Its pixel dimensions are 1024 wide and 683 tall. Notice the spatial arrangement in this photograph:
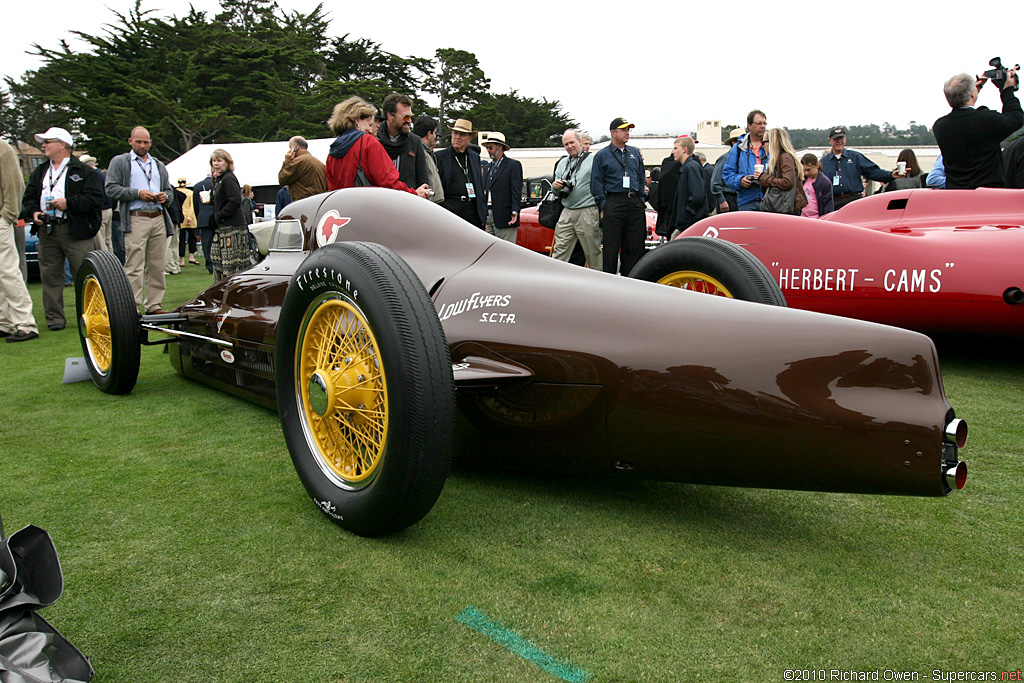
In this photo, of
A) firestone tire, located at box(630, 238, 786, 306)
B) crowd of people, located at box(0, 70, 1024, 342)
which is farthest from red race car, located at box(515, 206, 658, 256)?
firestone tire, located at box(630, 238, 786, 306)

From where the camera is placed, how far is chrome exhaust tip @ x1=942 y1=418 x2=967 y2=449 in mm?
2111

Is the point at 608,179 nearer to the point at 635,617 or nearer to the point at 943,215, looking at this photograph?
the point at 943,215

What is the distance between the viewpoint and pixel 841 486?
2252 millimetres

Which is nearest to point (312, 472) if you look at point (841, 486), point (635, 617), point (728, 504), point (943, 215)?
point (635, 617)

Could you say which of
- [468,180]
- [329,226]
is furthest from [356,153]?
[468,180]

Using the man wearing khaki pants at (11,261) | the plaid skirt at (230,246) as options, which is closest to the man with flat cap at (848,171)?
the plaid skirt at (230,246)

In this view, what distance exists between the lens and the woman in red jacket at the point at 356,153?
18.6 feet

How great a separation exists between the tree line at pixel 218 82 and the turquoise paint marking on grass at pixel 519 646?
4963cm

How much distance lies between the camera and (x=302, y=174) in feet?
23.3

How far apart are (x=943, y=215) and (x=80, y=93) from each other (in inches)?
2035

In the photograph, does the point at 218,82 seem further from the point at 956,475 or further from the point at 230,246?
the point at 956,475

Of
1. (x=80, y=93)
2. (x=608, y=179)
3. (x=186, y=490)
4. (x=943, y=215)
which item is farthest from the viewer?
(x=80, y=93)

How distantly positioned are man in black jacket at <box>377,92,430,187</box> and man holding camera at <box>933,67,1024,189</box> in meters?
4.31

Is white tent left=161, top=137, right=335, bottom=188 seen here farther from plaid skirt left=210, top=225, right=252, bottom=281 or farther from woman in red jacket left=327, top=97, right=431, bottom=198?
woman in red jacket left=327, top=97, right=431, bottom=198
